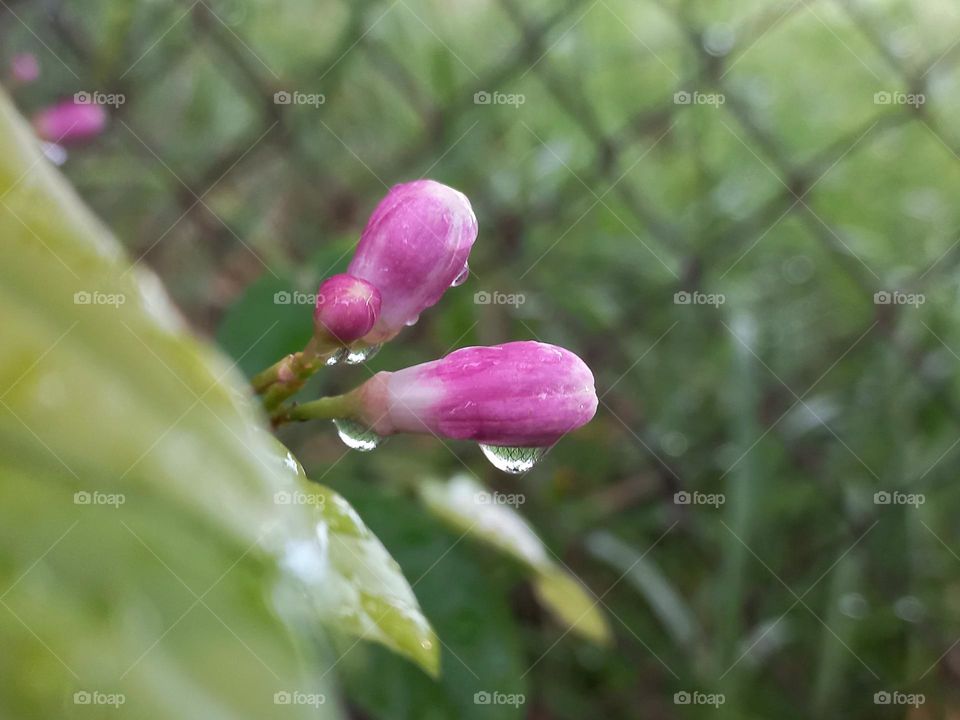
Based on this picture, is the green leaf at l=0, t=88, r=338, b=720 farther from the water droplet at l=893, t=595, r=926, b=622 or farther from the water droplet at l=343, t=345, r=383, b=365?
the water droplet at l=893, t=595, r=926, b=622

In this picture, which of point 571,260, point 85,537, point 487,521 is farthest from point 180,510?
point 571,260

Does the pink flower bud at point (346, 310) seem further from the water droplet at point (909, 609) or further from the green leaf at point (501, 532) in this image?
the water droplet at point (909, 609)

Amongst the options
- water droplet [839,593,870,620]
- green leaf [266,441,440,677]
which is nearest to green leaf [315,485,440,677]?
green leaf [266,441,440,677]

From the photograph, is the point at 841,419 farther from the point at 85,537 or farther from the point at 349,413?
the point at 85,537

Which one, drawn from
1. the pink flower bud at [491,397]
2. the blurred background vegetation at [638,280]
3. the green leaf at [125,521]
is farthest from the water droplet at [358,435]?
the blurred background vegetation at [638,280]

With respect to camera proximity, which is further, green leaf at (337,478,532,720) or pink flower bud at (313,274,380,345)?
green leaf at (337,478,532,720)
